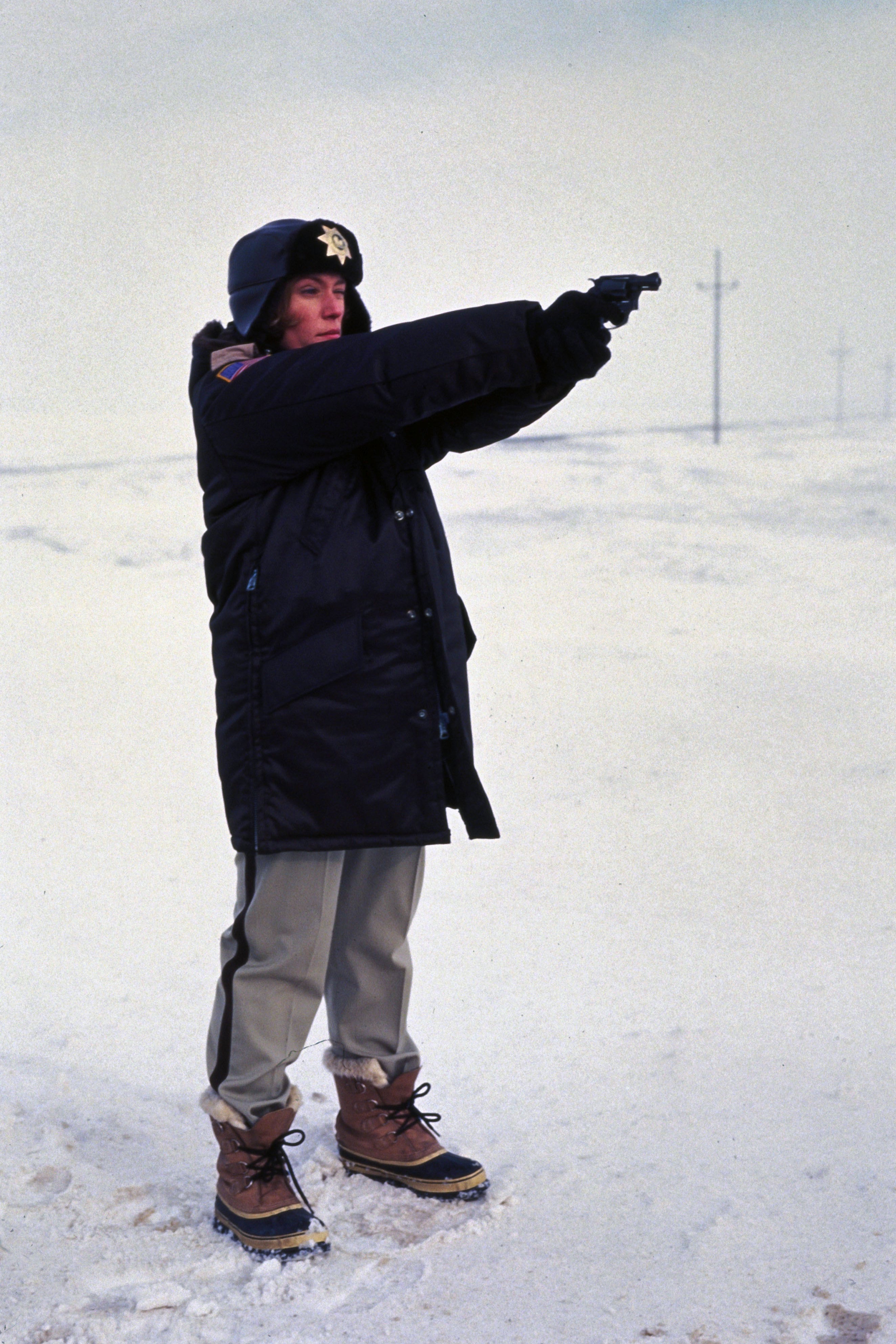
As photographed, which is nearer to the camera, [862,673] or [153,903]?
[153,903]

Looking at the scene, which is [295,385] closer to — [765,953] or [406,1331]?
[406,1331]

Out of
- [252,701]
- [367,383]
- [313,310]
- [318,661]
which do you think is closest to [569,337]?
[367,383]

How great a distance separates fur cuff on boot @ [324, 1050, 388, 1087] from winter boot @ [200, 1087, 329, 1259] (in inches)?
4.2

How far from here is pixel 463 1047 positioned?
2.51m

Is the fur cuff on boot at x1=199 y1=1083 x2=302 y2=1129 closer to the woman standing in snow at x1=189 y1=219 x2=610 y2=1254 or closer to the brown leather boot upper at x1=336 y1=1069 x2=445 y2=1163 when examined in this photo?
the woman standing in snow at x1=189 y1=219 x2=610 y2=1254

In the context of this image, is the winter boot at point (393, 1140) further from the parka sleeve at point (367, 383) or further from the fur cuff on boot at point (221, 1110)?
the parka sleeve at point (367, 383)

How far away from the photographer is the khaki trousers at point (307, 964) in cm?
188

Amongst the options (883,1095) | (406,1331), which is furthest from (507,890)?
(406,1331)

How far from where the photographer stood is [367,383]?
174 cm

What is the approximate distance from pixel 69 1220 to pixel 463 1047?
31.5 inches

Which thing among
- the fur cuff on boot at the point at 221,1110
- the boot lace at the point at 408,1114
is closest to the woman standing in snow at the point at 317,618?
the fur cuff on boot at the point at 221,1110

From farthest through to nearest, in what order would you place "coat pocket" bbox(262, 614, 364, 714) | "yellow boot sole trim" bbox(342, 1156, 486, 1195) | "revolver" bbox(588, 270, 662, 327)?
"yellow boot sole trim" bbox(342, 1156, 486, 1195), "coat pocket" bbox(262, 614, 364, 714), "revolver" bbox(588, 270, 662, 327)

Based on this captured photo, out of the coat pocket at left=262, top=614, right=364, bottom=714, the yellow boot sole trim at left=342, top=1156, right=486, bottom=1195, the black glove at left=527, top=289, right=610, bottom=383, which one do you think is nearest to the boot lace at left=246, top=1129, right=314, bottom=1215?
the yellow boot sole trim at left=342, top=1156, right=486, bottom=1195

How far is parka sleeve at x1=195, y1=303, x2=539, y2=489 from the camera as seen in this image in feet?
5.68
